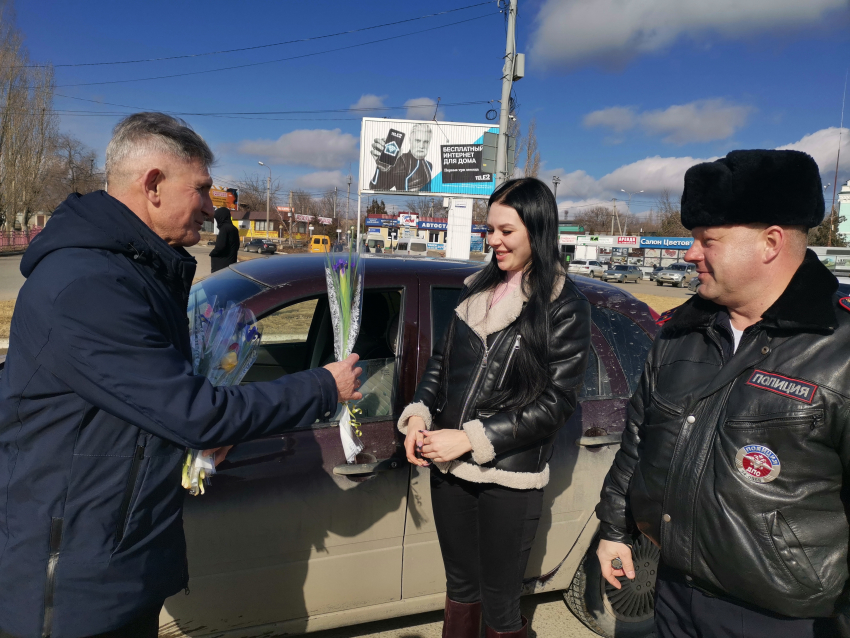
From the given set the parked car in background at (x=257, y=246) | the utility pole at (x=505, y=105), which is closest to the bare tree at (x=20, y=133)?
the parked car in background at (x=257, y=246)

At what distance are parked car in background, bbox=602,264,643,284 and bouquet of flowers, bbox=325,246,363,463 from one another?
4107 centimetres

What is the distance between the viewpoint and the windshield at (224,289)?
2428 mm

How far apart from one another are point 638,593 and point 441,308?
1740 millimetres

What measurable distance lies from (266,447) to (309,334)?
1412 millimetres

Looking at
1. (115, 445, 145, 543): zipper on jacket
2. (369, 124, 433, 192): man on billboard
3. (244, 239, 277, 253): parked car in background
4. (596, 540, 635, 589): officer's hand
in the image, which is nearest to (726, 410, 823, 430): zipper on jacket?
(596, 540, 635, 589): officer's hand

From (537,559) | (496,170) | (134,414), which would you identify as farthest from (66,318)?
(496,170)

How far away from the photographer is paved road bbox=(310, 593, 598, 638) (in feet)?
8.96

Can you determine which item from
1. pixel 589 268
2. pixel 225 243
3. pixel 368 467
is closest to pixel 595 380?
pixel 368 467

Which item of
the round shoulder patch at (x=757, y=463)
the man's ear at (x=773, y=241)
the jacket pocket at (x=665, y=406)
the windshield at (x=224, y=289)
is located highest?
the man's ear at (x=773, y=241)

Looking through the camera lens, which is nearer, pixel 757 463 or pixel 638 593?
pixel 757 463

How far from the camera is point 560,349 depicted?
200 centimetres

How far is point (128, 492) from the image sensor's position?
139cm

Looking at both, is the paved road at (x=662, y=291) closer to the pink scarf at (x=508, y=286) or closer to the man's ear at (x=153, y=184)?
the pink scarf at (x=508, y=286)

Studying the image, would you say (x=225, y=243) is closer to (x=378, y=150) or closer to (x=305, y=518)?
(x=305, y=518)
